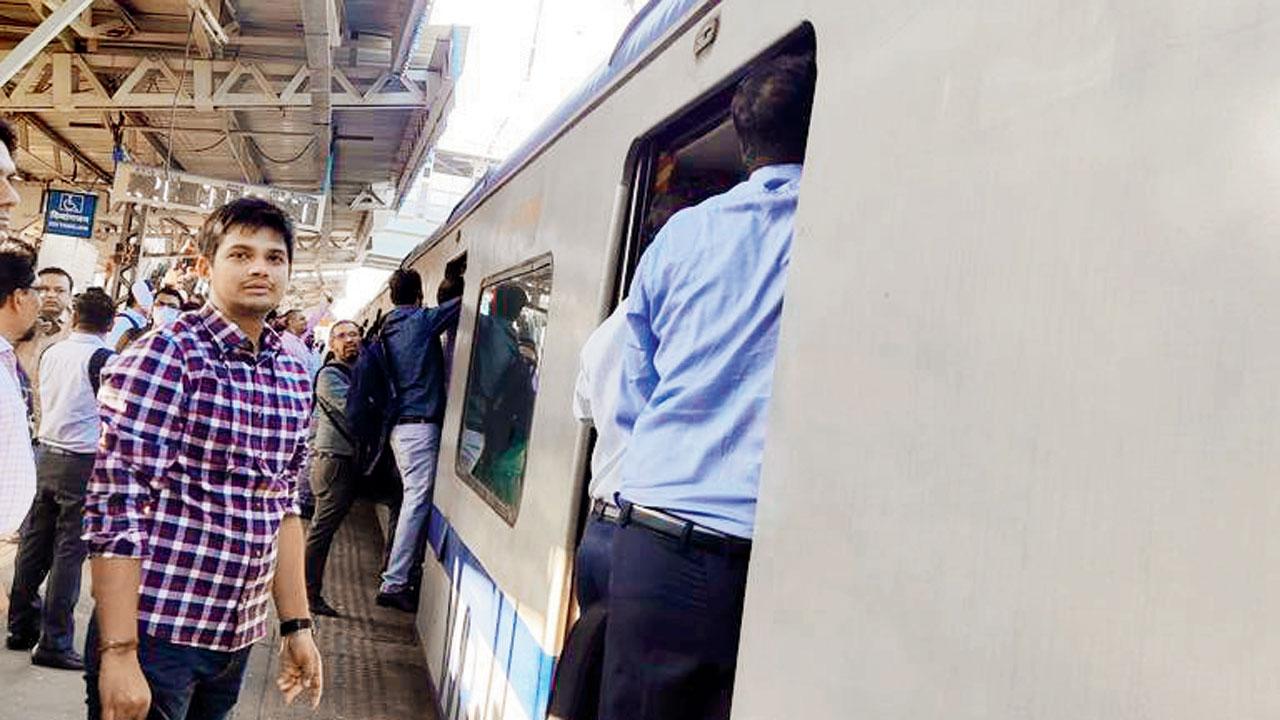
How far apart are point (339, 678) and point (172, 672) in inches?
109

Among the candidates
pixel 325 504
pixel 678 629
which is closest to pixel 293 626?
pixel 678 629

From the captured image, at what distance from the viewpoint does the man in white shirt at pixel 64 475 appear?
4.57 meters

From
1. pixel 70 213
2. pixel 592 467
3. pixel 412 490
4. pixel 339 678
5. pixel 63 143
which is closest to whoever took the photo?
pixel 592 467

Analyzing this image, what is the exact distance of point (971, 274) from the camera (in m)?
1.15

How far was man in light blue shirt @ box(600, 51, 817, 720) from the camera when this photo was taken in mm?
1702

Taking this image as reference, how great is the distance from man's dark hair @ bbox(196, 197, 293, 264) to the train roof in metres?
0.91

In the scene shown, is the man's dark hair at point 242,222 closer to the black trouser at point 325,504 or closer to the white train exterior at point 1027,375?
the white train exterior at point 1027,375

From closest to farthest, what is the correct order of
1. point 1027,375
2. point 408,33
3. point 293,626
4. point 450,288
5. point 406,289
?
point 1027,375, point 293,626, point 450,288, point 406,289, point 408,33

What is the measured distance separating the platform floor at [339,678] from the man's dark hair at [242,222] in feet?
8.20

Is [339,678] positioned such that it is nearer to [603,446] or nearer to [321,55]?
[603,446]

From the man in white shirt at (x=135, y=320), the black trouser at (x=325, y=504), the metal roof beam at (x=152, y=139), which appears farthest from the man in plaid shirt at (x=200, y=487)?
the metal roof beam at (x=152, y=139)

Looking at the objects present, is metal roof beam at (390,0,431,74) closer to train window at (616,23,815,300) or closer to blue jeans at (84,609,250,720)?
train window at (616,23,815,300)

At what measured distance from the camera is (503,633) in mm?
3059

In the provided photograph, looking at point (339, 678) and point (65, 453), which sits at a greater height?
point (65, 453)
